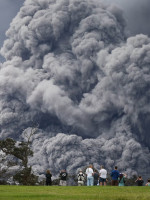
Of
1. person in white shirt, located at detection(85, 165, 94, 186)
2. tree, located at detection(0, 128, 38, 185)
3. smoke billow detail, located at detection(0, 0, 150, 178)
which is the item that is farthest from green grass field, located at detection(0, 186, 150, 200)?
smoke billow detail, located at detection(0, 0, 150, 178)

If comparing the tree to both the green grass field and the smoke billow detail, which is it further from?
the smoke billow detail

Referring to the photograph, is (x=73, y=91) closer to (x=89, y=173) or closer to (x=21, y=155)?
(x=21, y=155)

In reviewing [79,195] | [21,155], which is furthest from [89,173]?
[21,155]

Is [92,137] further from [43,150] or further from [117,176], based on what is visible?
[117,176]

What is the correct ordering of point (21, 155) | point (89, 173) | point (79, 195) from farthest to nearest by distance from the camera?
point (21, 155) < point (89, 173) < point (79, 195)

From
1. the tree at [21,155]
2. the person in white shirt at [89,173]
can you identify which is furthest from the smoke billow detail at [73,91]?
the person in white shirt at [89,173]

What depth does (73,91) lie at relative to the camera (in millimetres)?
96438

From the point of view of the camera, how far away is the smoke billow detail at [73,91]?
86.6m

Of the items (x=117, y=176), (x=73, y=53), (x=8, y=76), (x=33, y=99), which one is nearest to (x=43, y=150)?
(x=33, y=99)

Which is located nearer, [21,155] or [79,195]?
[79,195]

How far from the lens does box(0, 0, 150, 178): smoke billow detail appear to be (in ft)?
284

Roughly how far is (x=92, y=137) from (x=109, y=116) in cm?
1062

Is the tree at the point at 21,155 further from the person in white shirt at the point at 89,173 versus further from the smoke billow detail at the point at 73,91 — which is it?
the smoke billow detail at the point at 73,91

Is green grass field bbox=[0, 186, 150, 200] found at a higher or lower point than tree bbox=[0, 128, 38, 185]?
lower
